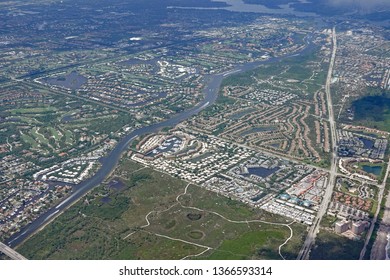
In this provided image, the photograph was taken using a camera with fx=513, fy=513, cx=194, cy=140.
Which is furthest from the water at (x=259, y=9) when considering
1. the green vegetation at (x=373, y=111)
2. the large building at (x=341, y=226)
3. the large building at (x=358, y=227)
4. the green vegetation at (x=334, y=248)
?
the green vegetation at (x=334, y=248)

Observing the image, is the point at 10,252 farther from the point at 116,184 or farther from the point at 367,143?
the point at 367,143

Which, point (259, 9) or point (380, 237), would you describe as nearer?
point (380, 237)

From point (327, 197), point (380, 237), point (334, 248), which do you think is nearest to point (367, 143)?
point (327, 197)

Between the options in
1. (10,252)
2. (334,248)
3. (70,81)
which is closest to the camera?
(334,248)

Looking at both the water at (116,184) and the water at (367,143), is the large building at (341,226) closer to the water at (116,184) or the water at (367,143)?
the water at (367,143)

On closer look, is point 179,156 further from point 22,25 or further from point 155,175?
point 22,25

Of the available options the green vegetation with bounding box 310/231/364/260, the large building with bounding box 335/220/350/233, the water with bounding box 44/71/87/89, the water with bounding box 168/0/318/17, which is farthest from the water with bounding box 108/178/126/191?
the water with bounding box 168/0/318/17
